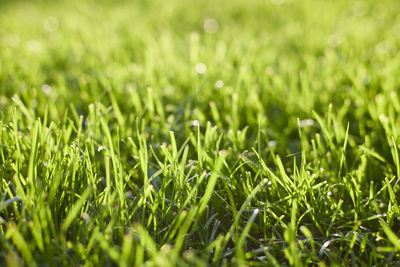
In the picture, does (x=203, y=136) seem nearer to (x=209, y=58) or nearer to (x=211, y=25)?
(x=209, y=58)

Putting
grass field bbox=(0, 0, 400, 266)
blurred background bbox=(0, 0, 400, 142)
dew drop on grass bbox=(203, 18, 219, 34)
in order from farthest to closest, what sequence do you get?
dew drop on grass bbox=(203, 18, 219, 34) → blurred background bbox=(0, 0, 400, 142) → grass field bbox=(0, 0, 400, 266)

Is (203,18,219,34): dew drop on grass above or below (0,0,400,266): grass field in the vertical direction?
above

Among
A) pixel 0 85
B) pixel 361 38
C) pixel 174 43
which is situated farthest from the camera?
pixel 174 43

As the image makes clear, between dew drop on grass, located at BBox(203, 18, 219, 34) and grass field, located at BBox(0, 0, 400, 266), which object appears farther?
dew drop on grass, located at BBox(203, 18, 219, 34)

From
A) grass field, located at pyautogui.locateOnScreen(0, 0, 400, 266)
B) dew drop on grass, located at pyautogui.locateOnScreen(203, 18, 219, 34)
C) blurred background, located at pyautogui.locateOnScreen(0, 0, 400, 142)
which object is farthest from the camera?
dew drop on grass, located at pyautogui.locateOnScreen(203, 18, 219, 34)

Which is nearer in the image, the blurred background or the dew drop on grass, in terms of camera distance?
the blurred background

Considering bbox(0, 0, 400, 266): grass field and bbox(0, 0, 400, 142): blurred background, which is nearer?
bbox(0, 0, 400, 266): grass field

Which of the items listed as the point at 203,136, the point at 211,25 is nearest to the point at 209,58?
the point at 203,136

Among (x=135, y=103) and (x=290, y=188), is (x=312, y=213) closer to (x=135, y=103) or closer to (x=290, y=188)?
(x=290, y=188)

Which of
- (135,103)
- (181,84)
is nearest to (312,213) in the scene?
(135,103)
